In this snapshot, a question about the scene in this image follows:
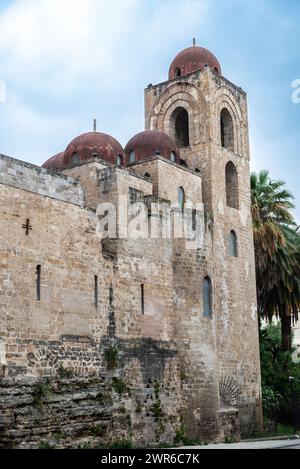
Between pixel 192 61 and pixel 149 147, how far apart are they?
5.40 m

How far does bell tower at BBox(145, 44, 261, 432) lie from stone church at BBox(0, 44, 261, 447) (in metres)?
0.05

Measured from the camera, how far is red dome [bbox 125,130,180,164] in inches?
862

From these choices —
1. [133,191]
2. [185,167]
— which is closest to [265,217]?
[185,167]

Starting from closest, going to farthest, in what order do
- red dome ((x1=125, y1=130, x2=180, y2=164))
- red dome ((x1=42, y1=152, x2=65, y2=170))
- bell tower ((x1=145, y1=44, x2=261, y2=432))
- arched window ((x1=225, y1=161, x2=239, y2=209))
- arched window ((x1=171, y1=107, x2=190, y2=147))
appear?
red dome ((x1=125, y1=130, x2=180, y2=164)) → bell tower ((x1=145, y1=44, x2=261, y2=432)) → red dome ((x1=42, y1=152, x2=65, y2=170)) → arched window ((x1=225, y1=161, x2=239, y2=209)) → arched window ((x1=171, y1=107, x2=190, y2=147))

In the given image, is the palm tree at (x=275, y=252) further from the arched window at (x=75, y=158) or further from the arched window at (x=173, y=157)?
the arched window at (x=75, y=158)

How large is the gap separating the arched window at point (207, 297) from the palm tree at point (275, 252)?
7131 millimetres

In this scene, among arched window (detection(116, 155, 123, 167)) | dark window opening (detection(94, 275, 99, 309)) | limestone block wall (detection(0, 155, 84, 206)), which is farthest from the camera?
arched window (detection(116, 155, 123, 167))

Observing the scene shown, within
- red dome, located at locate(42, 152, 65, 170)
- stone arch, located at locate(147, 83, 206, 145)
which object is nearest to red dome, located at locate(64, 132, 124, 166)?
red dome, located at locate(42, 152, 65, 170)

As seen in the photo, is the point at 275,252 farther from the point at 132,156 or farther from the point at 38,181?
the point at 38,181

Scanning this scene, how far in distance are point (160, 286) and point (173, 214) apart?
220cm

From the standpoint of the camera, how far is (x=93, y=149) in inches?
830

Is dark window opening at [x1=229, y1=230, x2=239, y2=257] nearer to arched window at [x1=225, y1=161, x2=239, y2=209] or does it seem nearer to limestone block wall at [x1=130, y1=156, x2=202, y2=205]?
arched window at [x1=225, y1=161, x2=239, y2=209]

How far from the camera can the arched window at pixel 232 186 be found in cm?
2478

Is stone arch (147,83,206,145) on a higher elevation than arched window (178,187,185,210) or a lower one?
higher
